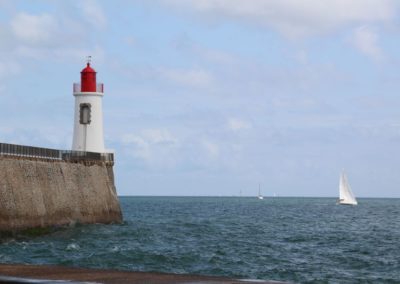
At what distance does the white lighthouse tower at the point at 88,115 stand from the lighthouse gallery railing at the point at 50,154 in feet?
3.92

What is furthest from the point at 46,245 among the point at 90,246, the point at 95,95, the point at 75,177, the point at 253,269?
the point at 95,95

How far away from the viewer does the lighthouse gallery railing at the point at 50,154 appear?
1236 inches

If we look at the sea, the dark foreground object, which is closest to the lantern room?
the sea

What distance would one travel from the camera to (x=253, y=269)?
2167 centimetres

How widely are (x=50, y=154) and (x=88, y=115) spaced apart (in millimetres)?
8000

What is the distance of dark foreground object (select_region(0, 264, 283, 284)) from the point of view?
948 cm

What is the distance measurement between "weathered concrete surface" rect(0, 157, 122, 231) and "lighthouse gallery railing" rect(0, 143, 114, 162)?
14.2 inches

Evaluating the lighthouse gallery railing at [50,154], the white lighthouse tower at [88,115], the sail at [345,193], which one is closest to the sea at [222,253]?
the lighthouse gallery railing at [50,154]

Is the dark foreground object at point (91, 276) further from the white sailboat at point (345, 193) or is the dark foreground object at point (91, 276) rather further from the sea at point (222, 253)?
the white sailboat at point (345, 193)

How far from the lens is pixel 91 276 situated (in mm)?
10086

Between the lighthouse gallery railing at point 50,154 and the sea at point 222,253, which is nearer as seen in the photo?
the sea at point 222,253

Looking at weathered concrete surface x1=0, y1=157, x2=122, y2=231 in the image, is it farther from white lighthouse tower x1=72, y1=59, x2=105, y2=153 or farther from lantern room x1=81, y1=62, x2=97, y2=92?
lantern room x1=81, y1=62, x2=97, y2=92

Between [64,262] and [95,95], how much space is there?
2348cm

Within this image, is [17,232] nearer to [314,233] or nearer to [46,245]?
[46,245]
